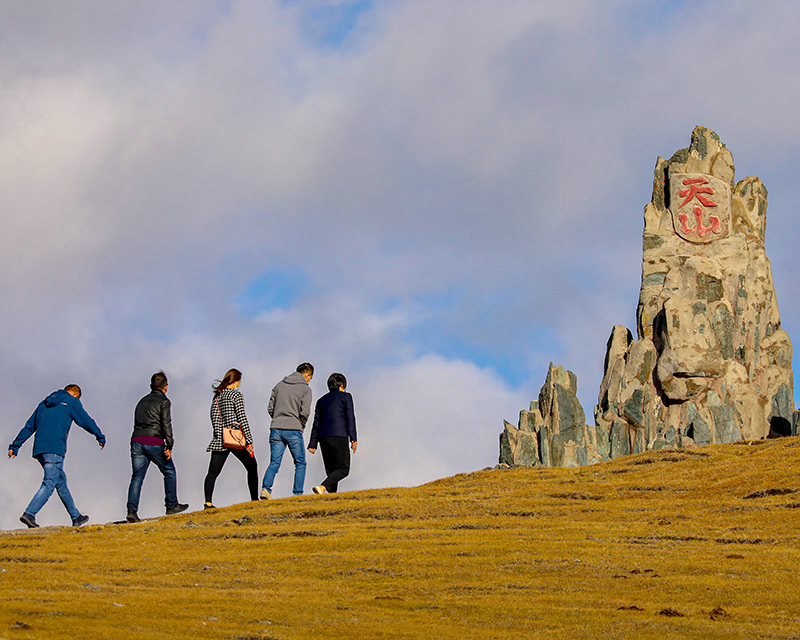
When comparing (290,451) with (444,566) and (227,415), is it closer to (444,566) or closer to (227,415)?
(227,415)

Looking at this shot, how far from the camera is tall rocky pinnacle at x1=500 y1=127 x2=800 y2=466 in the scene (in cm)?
4974

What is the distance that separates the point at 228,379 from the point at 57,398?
3607 mm

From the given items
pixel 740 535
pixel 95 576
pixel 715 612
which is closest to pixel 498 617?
pixel 715 612

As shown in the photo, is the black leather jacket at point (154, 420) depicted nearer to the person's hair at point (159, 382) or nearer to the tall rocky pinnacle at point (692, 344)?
the person's hair at point (159, 382)

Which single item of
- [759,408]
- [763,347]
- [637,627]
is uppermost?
[763,347]

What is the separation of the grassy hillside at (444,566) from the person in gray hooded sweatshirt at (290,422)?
1.05m

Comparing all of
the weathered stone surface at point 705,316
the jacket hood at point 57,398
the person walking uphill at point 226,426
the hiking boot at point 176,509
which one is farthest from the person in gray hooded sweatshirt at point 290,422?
the weathered stone surface at point 705,316

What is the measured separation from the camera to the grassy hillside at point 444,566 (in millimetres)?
10969

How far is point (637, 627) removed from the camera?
1105cm

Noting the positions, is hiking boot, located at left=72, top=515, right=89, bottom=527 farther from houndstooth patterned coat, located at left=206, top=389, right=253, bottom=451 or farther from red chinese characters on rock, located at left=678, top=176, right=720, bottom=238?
red chinese characters on rock, located at left=678, top=176, right=720, bottom=238

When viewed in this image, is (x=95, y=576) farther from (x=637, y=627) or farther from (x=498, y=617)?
(x=637, y=627)

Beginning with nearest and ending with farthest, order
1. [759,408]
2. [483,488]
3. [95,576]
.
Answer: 1. [95,576]
2. [483,488]
3. [759,408]

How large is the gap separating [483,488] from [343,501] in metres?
4.00

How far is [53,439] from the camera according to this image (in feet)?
69.2
